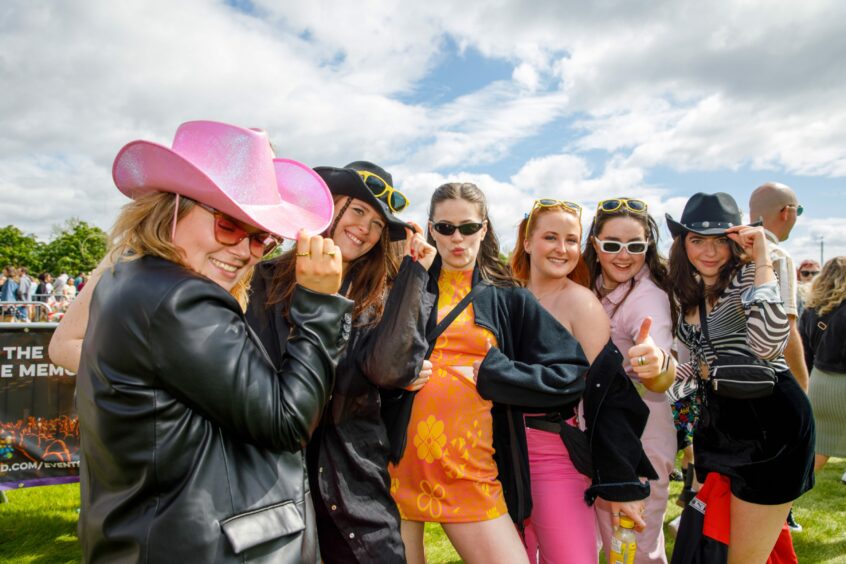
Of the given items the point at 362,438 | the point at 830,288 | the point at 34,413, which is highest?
the point at 830,288

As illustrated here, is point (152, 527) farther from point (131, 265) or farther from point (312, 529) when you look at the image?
point (131, 265)

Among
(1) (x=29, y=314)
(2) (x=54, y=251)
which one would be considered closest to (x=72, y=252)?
(2) (x=54, y=251)

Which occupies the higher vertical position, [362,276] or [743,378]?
[362,276]

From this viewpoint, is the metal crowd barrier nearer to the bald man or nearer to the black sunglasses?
the black sunglasses

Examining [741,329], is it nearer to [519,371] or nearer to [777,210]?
[519,371]

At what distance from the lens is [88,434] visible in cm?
147

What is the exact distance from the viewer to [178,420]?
1412mm

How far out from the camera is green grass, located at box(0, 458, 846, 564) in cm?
455

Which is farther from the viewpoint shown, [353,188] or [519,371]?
[353,188]

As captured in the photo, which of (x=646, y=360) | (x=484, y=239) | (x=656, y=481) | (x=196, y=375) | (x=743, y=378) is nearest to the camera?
Answer: (x=196, y=375)

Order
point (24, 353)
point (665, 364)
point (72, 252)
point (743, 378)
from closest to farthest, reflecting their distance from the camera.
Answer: point (665, 364) < point (743, 378) < point (24, 353) < point (72, 252)

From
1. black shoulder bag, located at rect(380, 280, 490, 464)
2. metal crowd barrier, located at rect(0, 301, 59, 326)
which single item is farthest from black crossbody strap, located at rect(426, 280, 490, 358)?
metal crowd barrier, located at rect(0, 301, 59, 326)

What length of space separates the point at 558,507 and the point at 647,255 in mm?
1589

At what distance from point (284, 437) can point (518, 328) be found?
1.45 metres
